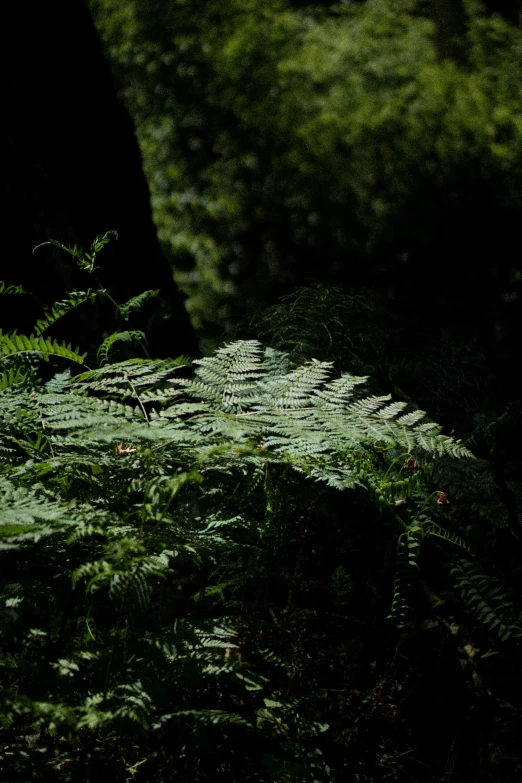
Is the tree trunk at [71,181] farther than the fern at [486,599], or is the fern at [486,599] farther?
the tree trunk at [71,181]

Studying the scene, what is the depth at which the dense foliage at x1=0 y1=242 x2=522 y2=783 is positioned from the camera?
1449 mm

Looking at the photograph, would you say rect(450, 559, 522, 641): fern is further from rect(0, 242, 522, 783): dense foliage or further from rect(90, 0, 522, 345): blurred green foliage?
rect(90, 0, 522, 345): blurred green foliage

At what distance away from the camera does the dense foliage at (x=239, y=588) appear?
4.75ft

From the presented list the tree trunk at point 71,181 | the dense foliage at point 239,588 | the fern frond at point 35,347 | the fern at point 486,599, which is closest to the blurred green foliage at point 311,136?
the tree trunk at point 71,181

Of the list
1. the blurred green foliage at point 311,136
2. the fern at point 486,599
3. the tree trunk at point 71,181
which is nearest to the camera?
→ the fern at point 486,599

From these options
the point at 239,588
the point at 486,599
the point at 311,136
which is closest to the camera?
the point at 486,599

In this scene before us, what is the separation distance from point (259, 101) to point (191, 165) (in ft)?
2.46

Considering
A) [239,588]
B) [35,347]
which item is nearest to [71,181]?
[35,347]

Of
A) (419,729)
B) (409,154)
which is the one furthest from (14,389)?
(409,154)

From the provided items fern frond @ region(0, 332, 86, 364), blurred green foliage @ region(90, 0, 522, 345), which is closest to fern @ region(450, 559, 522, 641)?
fern frond @ region(0, 332, 86, 364)

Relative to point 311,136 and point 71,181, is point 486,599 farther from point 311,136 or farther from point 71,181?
point 311,136

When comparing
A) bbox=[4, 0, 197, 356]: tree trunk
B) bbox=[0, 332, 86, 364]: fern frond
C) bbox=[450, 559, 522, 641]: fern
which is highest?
bbox=[4, 0, 197, 356]: tree trunk

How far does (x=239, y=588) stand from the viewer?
7.27ft

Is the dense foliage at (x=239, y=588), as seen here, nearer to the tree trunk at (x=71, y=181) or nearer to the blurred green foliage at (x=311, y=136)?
the tree trunk at (x=71, y=181)
